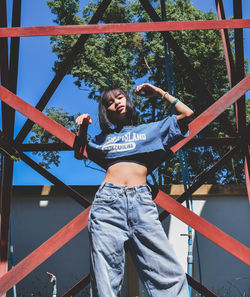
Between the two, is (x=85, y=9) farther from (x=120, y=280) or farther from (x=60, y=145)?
(x=120, y=280)

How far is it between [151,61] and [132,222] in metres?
12.8

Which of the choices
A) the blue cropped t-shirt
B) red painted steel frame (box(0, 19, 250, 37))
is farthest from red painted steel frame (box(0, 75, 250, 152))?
red painted steel frame (box(0, 19, 250, 37))

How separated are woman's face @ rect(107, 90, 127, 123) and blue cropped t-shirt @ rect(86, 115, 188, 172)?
0.15m

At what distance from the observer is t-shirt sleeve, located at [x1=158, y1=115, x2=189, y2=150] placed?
244cm

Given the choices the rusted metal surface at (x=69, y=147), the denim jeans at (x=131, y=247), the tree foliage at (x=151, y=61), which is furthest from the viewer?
the tree foliage at (x=151, y=61)

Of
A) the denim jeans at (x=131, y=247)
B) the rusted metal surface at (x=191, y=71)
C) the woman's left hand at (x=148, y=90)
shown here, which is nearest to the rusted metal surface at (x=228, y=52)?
the rusted metal surface at (x=191, y=71)

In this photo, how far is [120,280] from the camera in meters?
2.13

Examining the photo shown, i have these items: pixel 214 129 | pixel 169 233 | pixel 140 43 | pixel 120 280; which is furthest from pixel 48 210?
pixel 140 43

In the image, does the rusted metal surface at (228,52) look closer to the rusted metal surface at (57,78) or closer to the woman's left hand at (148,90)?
the rusted metal surface at (57,78)

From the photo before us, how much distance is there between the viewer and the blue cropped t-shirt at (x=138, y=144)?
238 centimetres

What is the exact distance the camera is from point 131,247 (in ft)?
7.26

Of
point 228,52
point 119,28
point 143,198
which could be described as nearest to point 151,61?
point 228,52

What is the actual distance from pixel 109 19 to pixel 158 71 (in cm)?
311

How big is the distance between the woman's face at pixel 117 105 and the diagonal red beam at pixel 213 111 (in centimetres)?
49
